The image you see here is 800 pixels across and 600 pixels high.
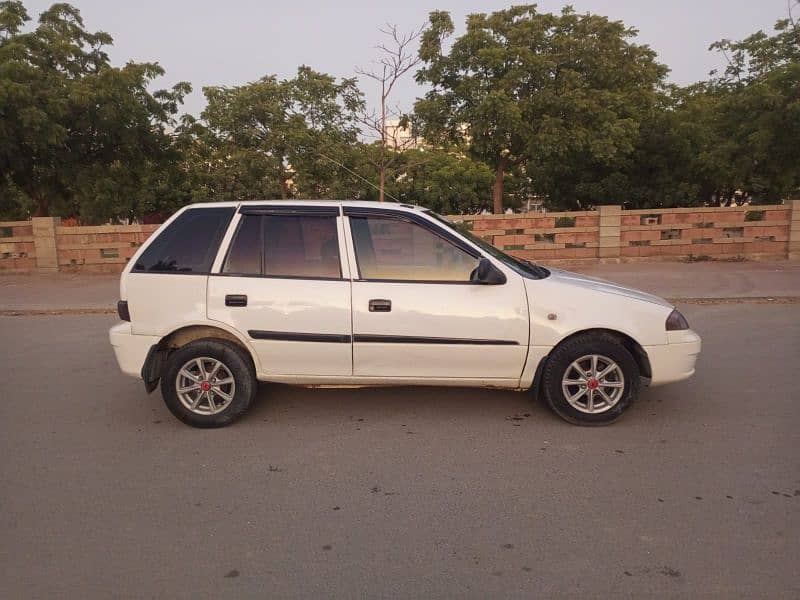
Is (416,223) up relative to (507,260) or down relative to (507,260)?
up

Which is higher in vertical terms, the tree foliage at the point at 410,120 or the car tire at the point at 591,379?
the tree foliage at the point at 410,120

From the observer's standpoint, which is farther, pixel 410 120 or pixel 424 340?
pixel 410 120

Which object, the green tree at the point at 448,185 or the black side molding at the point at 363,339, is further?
the green tree at the point at 448,185

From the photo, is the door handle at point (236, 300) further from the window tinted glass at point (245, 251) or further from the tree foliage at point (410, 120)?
the tree foliage at point (410, 120)

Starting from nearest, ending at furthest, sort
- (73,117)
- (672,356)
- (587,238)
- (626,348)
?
1. (672,356)
2. (626,348)
3. (587,238)
4. (73,117)

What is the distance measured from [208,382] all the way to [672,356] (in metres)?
3.39

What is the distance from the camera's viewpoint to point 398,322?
479cm

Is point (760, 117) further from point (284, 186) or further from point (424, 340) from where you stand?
point (424, 340)

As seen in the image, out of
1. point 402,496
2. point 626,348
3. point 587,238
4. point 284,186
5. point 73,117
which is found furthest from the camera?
point 284,186

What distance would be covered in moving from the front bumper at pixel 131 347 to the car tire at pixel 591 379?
2.94m

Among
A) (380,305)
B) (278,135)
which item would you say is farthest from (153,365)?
(278,135)

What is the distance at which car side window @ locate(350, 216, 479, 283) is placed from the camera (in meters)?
4.88

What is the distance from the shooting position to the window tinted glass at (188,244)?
5008 millimetres

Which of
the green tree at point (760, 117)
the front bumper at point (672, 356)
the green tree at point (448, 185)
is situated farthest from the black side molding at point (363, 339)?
the green tree at point (448, 185)
